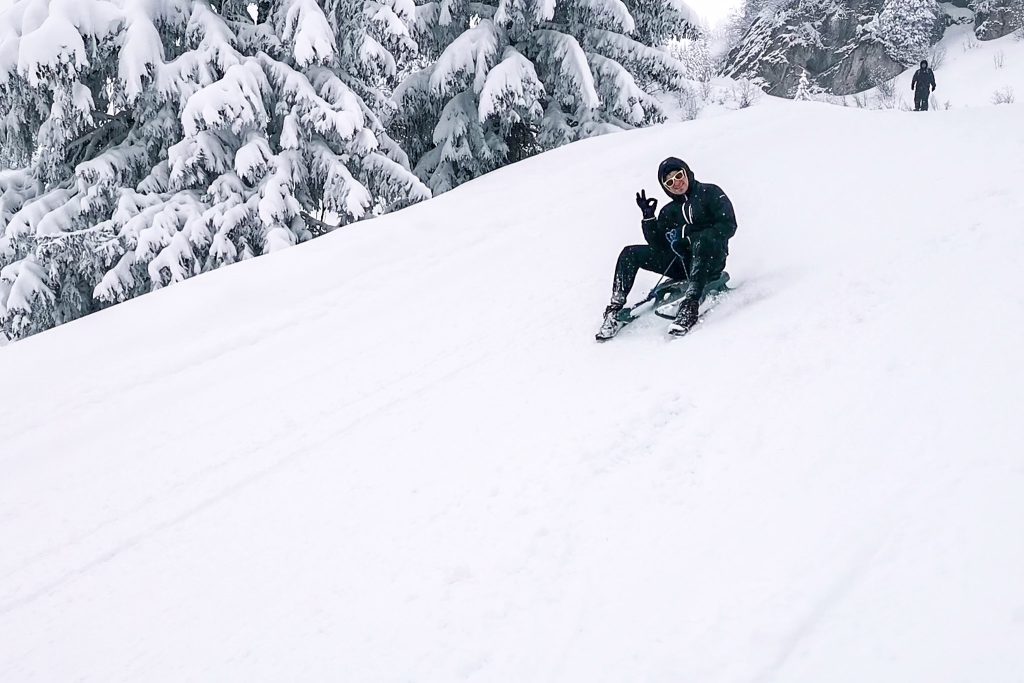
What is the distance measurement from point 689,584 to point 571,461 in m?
1.12

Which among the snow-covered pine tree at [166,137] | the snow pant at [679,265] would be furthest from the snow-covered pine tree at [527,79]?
the snow pant at [679,265]

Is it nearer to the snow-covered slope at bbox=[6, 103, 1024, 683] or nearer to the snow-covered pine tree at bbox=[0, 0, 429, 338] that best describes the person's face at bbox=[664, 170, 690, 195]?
the snow-covered slope at bbox=[6, 103, 1024, 683]

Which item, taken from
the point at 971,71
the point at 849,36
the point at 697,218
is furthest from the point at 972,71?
the point at 697,218

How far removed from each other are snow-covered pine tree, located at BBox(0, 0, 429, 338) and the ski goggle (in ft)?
21.2

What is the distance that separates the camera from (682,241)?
4930 mm

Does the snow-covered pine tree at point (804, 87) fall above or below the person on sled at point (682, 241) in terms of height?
above

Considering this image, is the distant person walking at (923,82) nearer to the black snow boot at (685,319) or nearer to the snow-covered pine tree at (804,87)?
the snow-covered pine tree at (804,87)

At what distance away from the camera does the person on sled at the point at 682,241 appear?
4.68 m

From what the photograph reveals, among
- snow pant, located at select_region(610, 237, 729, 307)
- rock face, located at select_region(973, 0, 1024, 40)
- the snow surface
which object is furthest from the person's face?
rock face, located at select_region(973, 0, 1024, 40)

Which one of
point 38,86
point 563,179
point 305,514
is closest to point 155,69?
point 38,86

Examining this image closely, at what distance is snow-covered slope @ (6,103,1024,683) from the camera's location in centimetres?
215

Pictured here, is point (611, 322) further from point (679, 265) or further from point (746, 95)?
point (746, 95)

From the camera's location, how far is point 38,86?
891 cm

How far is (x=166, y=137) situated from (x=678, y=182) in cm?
890
